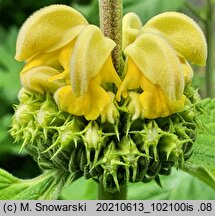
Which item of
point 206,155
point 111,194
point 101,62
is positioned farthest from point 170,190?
point 101,62

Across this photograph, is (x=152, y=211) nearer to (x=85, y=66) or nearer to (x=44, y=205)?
(x=44, y=205)

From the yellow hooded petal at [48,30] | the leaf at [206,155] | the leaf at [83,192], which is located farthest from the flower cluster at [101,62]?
the leaf at [83,192]

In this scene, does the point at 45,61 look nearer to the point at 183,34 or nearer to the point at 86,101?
the point at 86,101

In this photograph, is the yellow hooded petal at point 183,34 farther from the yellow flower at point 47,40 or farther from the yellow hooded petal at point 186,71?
the yellow flower at point 47,40

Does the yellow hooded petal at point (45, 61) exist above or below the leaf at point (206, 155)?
above

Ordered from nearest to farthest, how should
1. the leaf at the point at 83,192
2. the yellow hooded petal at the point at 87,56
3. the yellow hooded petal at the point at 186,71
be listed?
1. the yellow hooded petal at the point at 87,56
2. the yellow hooded petal at the point at 186,71
3. the leaf at the point at 83,192

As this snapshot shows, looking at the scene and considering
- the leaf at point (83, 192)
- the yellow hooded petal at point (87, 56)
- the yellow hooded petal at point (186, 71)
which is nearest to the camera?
the yellow hooded petal at point (87, 56)

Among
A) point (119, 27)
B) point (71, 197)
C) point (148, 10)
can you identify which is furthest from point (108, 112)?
point (148, 10)
